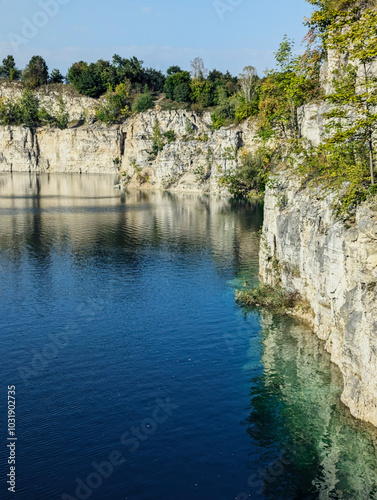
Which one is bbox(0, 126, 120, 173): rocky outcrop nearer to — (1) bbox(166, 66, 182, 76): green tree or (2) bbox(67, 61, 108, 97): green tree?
(2) bbox(67, 61, 108, 97): green tree

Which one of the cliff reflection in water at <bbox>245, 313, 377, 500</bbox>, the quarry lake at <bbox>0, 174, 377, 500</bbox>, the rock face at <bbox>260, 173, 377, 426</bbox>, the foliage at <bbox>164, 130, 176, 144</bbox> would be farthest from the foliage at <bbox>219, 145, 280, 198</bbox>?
the cliff reflection in water at <bbox>245, 313, 377, 500</bbox>

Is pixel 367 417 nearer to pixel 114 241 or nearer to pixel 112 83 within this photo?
pixel 114 241

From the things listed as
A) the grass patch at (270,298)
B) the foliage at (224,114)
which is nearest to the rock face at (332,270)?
the grass patch at (270,298)

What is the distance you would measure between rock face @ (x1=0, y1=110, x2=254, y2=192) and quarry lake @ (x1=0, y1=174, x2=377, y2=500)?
78.5 metres

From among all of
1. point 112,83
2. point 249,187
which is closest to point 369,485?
point 249,187

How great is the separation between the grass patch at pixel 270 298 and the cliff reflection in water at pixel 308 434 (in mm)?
7754

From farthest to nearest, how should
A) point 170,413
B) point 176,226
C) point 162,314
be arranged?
1. point 176,226
2. point 162,314
3. point 170,413

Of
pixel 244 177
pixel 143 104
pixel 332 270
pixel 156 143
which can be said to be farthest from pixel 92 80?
pixel 332 270

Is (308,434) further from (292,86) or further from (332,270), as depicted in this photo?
(292,86)

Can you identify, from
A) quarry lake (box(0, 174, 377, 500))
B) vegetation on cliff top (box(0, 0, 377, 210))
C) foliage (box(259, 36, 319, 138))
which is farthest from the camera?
foliage (box(259, 36, 319, 138))

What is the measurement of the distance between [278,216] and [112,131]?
5837 inches

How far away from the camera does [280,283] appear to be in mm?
46406

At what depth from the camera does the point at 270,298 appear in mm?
44250

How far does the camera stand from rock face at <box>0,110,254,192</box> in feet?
437
